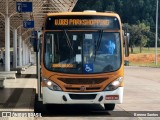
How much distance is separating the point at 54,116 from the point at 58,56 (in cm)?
161

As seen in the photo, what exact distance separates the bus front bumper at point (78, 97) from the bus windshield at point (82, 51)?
22.8 inches

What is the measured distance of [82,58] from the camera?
13.0 m

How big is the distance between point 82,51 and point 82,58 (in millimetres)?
196

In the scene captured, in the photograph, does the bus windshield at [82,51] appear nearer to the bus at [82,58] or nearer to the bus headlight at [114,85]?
the bus at [82,58]

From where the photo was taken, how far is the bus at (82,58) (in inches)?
500

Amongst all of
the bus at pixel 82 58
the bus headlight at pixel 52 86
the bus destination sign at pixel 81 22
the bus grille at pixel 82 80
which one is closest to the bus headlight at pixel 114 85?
the bus at pixel 82 58

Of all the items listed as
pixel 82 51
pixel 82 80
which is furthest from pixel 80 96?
pixel 82 51

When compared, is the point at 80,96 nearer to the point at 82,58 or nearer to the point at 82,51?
the point at 82,58

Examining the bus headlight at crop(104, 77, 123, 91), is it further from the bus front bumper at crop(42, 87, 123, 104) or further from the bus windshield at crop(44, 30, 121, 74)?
the bus windshield at crop(44, 30, 121, 74)

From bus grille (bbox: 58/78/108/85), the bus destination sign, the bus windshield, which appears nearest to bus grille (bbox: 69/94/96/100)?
bus grille (bbox: 58/78/108/85)

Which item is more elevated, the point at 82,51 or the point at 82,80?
the point at 82,51

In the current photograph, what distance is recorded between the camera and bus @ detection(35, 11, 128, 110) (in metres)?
12.7

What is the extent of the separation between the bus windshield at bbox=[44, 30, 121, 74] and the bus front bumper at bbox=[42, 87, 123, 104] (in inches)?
22.8

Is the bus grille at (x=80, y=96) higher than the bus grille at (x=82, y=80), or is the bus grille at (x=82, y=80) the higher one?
the bus grille at (x=82, y=80)
